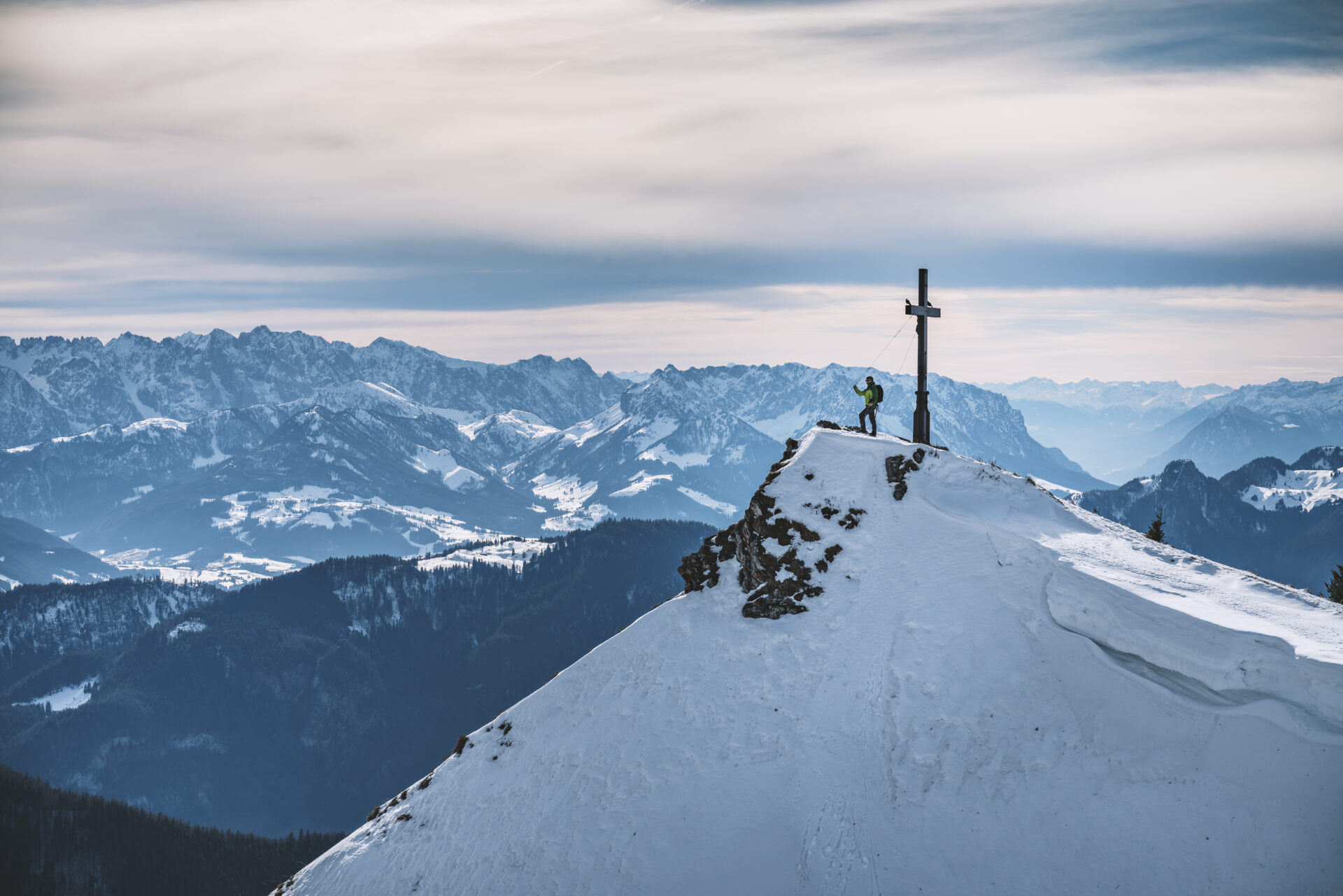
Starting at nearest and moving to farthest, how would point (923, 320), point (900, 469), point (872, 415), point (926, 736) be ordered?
point (926, 736)
point (900, 469)
point (923, 320)
point (872, 415)

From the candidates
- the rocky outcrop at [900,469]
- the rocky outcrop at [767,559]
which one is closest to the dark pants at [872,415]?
the rocky outcrop at [900,469]

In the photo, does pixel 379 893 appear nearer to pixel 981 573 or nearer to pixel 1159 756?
pixel 981 573

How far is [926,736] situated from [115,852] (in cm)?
19029

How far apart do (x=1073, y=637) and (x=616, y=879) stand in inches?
623

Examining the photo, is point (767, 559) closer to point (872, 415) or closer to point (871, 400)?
point (871, 400)

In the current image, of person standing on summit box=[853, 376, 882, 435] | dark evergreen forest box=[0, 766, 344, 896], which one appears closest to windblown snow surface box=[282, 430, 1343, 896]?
person standing on summit box=[853, 376, 882, 435]

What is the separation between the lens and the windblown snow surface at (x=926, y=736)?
23.4 metres

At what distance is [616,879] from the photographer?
89.7ft

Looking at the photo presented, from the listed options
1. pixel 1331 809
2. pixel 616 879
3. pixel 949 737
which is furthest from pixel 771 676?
pixel 1331 809

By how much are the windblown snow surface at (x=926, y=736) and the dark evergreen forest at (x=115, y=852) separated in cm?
14942

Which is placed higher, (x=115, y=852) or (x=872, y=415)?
(x=872, y=415)

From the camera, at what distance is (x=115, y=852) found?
16675 centimetres

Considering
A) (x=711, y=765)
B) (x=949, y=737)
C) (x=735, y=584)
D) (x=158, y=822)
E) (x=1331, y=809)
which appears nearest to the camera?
(x=1331, y=809)

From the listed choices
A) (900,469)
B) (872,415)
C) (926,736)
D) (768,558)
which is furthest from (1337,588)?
(926,736)
